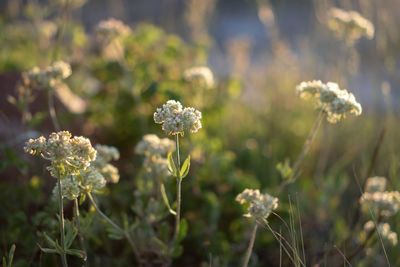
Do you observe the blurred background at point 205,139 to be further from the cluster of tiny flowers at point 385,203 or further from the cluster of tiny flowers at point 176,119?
the cluster of tiny flowers at point 176,119

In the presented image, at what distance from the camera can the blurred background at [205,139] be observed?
3549mm

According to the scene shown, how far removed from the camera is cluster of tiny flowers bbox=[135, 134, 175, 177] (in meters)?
3.14

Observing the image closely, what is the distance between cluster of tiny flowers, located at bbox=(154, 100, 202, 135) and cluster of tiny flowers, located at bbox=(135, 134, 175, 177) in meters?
0.69

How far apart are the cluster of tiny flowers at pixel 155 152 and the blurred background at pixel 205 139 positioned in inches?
15.8

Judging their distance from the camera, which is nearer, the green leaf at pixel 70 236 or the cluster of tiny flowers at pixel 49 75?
the green leaf at pixel 70 236

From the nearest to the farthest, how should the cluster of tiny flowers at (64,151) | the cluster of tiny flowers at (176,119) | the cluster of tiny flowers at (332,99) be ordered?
the cluster of tiny flowers at (64,151) → the cluster of tiny flowers at (176,119) → the cluster of tiny flowers at (332,99)

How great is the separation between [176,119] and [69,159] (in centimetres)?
46

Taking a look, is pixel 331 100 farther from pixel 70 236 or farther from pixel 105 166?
pixel 70 236

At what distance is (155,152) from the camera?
123 inches

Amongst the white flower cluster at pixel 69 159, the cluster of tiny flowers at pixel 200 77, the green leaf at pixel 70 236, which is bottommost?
the green leaf at pixel 70 236

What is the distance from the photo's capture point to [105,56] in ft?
17.7

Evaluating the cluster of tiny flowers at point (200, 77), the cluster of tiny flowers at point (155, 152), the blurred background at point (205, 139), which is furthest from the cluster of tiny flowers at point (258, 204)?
the cluster of tiny flowers at point (200, 77)

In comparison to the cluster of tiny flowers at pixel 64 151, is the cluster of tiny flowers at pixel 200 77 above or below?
above

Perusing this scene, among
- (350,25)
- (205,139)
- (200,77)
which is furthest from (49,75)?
(350,25)
